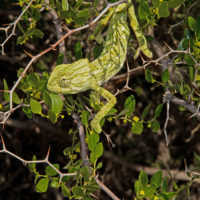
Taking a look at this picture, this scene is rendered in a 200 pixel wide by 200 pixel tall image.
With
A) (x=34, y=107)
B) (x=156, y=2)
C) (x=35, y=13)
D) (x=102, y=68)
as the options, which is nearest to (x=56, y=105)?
(x=34, y=107)

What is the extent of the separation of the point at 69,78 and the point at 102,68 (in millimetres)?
220

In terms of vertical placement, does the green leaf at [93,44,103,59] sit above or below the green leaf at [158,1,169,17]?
below

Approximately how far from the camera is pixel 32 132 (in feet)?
10.3

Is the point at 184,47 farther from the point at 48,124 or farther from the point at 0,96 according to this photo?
the point at 0,96

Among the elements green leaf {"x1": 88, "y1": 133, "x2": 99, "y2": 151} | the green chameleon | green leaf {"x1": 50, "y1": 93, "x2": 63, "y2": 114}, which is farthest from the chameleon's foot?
green leaf {"x1": 50, "y1": 93, "x2": 63, "y2": 114}

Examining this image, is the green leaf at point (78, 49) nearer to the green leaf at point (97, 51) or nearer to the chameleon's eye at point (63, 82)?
the green leaf at point (97, 51)

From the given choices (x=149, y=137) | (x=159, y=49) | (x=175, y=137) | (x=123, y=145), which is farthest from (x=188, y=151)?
(x=159, y=49)

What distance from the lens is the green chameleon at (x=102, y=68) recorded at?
1.49 m

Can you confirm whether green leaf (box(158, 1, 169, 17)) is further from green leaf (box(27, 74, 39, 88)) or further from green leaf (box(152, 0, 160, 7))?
green leaf (box(27, 74, 39, 88))

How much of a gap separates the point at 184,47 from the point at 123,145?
174 centimetres

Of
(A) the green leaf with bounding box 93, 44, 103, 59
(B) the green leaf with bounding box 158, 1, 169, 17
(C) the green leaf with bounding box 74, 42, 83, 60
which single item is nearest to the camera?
(B) the green leaf with bounding box 158, 1, 169, 17

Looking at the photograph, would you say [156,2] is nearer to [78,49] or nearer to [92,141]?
[78,49]

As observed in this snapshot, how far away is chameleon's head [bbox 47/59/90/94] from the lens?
4.82ft

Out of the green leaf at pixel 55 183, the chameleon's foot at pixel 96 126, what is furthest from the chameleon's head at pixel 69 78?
the green leaf at pixel 55 183
